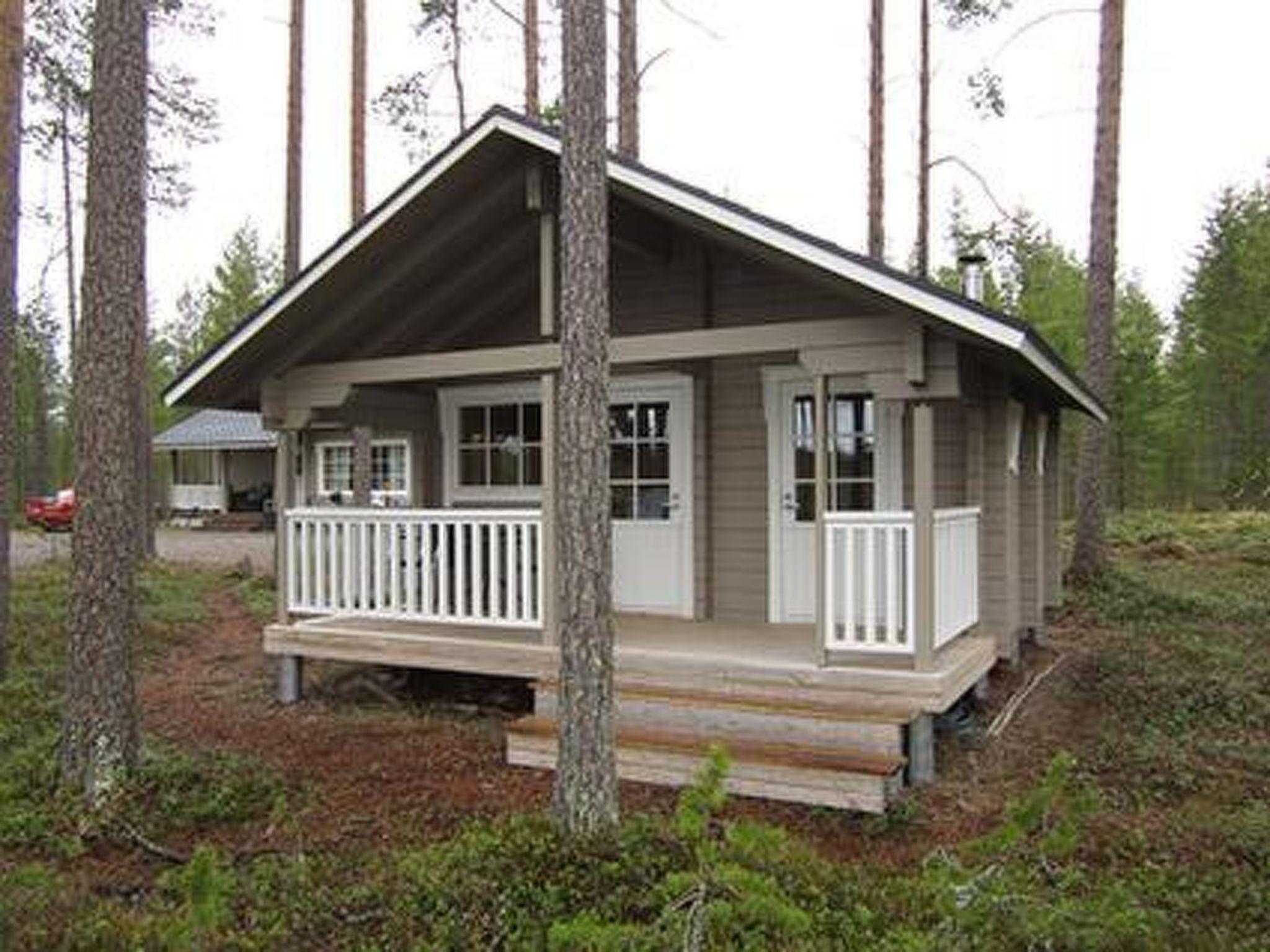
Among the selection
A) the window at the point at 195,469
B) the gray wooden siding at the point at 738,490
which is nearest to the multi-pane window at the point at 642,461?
the gray wooden siding at the point at 738,490

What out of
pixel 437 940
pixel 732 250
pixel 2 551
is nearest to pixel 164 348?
pixel 2 551

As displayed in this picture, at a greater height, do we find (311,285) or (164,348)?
(164,348)

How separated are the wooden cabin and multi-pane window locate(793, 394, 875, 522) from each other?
0.08ft

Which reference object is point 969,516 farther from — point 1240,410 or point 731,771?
point 1240,410

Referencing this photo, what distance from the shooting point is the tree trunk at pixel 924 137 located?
1527cm

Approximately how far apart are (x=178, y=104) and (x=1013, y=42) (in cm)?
1112

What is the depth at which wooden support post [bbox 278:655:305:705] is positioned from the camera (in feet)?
24.1

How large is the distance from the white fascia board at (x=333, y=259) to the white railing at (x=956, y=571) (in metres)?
3.55

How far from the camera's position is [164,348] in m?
41.5

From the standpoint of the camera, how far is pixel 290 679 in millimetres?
7383

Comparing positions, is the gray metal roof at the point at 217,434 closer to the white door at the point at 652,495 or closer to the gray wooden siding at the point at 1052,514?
the white door at the point at 652,495

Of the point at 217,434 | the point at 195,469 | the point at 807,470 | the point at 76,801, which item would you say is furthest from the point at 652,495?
the point at 195,469

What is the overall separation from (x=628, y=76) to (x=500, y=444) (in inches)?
234

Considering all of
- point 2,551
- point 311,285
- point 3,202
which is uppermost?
point 3,202
